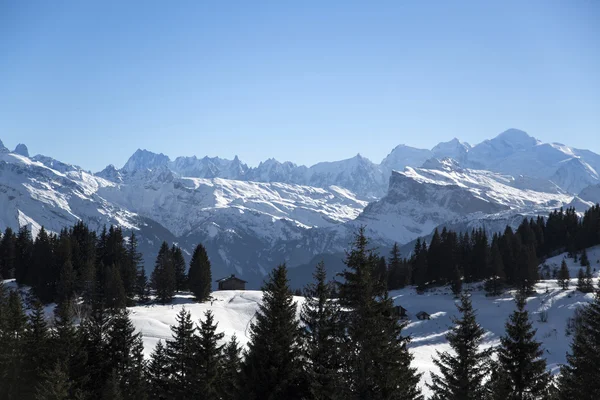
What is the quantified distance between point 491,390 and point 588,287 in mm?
78710

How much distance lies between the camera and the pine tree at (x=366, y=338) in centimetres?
2169

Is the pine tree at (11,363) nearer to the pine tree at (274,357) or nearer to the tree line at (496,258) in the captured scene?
the pine tree at (274,357)

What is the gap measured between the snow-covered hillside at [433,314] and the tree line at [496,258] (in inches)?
148

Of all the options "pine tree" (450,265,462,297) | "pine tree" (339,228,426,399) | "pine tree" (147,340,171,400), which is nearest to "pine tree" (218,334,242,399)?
"pine tree" (147,340,171,400)

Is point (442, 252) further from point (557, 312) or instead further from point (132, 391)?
point (132, 391)

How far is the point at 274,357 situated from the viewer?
25812 millimetres

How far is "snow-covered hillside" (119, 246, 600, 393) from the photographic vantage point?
76688mm

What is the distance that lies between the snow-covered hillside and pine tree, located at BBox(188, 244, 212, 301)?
2.23 meters

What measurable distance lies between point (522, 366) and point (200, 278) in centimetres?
8116

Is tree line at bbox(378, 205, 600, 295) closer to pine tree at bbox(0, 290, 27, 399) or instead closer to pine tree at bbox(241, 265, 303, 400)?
pine tree at bbox(0, 290, 27, 399)

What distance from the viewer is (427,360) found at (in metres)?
74.6

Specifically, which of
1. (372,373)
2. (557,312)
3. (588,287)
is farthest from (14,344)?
(588,287)

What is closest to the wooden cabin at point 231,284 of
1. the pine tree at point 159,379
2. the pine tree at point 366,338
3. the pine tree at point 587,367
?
the pine tree at point 159,379

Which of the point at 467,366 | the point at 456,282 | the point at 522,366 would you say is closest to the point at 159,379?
the point at 467,366
